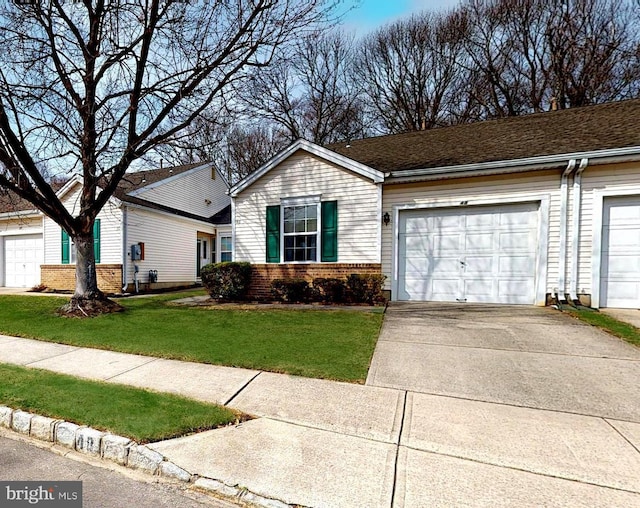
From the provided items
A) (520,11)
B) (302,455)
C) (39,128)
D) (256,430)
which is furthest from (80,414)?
(520,11)

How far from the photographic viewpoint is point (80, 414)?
2.94 metres

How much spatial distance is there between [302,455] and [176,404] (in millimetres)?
1515

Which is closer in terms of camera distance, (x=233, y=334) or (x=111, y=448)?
Result: (x=111, y=448)

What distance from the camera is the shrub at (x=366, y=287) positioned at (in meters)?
8.41

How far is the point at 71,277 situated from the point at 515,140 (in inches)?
665

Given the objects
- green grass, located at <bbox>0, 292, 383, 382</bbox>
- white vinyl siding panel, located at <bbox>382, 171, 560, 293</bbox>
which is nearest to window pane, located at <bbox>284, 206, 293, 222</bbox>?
white vinyl siding panel, located at <bbox>382, 171, 560, 293</bbox>

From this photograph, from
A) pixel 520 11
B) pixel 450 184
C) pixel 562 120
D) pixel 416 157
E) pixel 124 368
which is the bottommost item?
pixel 124 368

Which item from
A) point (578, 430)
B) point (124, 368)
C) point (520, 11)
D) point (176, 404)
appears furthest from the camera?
point (520, 11)

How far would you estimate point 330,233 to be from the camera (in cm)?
913

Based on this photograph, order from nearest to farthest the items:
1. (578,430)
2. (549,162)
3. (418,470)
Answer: (418,470) < (578,430) < (549,162)

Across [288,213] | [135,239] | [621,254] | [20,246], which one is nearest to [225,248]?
[135,239]

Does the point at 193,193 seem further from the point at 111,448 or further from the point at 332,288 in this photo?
the point at 111,448

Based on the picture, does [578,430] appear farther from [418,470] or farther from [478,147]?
[478,147]

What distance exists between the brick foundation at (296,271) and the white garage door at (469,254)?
1195 millimetres
